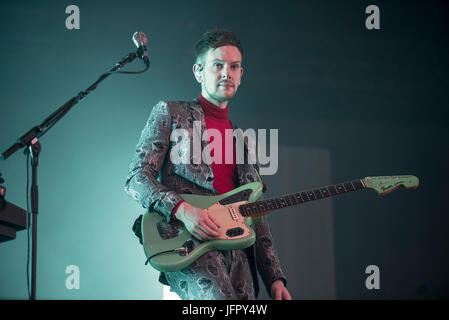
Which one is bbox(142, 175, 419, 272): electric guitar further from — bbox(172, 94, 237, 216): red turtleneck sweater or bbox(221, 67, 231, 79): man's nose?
bbox(221, 67, 231, 79): man's nose

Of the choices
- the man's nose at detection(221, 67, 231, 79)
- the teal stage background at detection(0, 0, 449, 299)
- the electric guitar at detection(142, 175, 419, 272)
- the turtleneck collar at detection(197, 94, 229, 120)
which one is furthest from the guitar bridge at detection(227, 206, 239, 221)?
the teal stage background at detection(0, 0, 449, 299)

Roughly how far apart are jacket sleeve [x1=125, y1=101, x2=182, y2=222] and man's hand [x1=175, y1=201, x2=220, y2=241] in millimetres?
58

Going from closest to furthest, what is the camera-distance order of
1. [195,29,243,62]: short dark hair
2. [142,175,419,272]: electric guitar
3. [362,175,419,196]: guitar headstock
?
[142,175,419,272]: electric guitar
[362,175,419,196]: guitar headstock
[195,29,243,62]: short dark hair

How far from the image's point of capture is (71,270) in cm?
301

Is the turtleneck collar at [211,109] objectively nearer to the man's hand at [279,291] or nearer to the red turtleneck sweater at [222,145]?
the red turtleneck sweater at [222,145]

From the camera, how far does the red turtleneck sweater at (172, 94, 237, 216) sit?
2.05m

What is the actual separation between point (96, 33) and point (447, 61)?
2906 millimetres

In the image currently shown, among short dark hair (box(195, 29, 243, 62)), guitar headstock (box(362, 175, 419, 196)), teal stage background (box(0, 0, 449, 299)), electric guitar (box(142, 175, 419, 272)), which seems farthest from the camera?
teal stage background (box(0, 0, 449, 299))

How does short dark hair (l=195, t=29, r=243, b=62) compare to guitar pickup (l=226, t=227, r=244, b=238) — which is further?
short dark hair (l=195, t=29, r=243, b=62)

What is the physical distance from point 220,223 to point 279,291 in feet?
1.34

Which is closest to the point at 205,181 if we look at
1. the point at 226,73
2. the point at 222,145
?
the point at 222,145

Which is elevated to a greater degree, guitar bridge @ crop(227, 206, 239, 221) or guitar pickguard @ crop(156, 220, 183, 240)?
guitar bridge @ crop(227, 206, 239, 221)

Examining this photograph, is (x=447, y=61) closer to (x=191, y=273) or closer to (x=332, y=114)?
(x=332, y=114)

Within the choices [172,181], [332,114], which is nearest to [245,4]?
[332,114]
